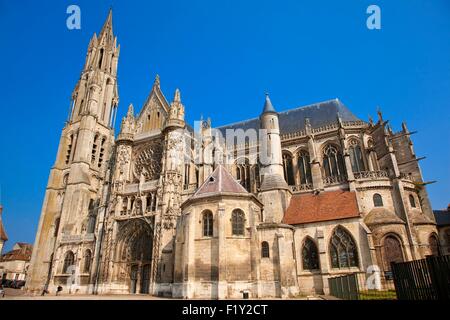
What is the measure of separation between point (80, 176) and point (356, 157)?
28.8 metres

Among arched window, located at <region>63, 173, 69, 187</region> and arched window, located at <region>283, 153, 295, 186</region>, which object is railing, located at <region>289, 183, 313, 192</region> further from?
arched window, located at <region>63, 173, 69, 187</region>

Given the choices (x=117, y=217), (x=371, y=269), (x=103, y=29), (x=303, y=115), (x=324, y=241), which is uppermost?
(x=103, y=29)

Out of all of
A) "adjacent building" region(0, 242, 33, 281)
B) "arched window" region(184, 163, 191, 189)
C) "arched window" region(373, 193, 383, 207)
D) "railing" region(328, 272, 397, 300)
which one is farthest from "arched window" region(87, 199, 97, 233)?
"adjacent building" region(0, 242, 33, 281)

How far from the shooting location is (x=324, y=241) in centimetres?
1933

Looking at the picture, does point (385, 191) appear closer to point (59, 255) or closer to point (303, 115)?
point (303, 115)

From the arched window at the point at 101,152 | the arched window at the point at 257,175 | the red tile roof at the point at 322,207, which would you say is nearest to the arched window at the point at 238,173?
the arched window at the point at 257,175

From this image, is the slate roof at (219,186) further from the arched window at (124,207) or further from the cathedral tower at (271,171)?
the arched window at (124,207)

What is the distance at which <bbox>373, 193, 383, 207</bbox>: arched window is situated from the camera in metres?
21.6

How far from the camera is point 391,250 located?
19.0 metres

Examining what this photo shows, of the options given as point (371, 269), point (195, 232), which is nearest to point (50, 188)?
point (195, 232)

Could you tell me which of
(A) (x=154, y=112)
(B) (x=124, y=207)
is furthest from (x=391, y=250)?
(A) (x=154, y=112)

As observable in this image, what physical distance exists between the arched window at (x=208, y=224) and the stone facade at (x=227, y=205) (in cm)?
6

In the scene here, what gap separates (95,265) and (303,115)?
1006 inches

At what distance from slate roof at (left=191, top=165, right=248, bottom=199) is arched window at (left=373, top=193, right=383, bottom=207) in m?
10.5
